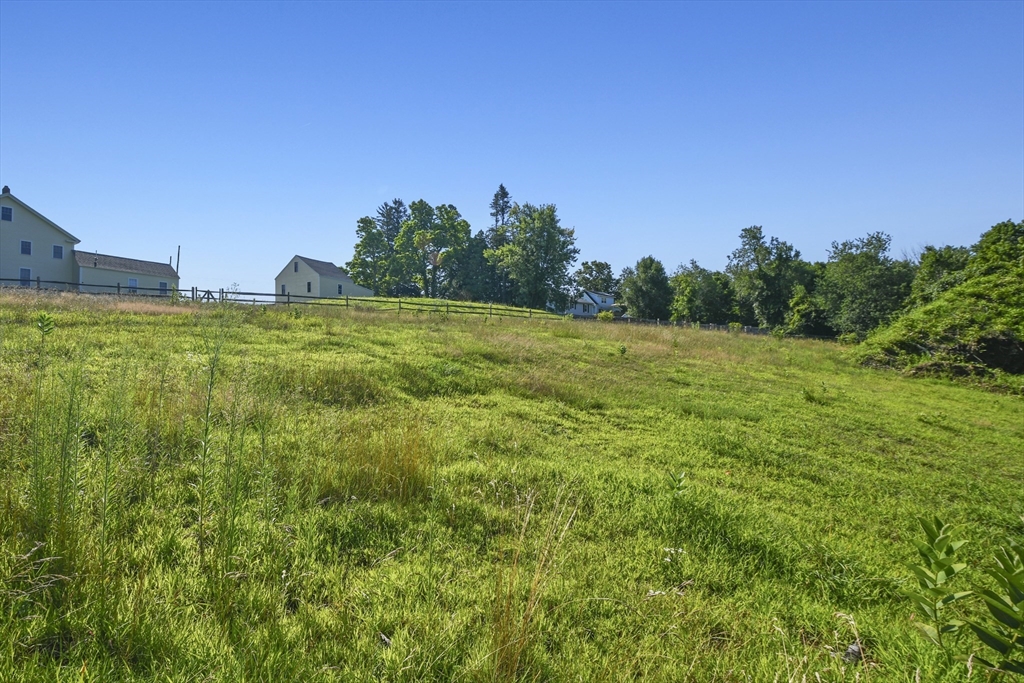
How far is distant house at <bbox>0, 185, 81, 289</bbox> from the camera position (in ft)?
113

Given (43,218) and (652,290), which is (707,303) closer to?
(652,290)

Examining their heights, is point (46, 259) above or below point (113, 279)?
above

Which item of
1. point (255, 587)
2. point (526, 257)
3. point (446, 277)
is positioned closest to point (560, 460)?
point (255, 587)

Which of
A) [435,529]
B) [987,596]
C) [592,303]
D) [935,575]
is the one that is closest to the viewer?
[987,596]

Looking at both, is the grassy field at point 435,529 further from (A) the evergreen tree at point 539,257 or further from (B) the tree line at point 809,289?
(A) the evergreen tree at point 539,257

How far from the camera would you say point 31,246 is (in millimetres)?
36375

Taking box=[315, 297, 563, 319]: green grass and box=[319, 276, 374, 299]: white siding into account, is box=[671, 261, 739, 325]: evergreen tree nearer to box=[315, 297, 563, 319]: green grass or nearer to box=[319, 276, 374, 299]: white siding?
box=[315, 297, 563, 319]: green grass

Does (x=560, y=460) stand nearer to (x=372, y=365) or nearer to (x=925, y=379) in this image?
(x=372, y=365)

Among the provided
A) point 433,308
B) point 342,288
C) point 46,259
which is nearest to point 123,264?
point 46,259

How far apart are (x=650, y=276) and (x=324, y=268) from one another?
4226 cm

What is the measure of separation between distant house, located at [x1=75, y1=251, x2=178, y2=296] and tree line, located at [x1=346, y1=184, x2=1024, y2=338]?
79.0 ft

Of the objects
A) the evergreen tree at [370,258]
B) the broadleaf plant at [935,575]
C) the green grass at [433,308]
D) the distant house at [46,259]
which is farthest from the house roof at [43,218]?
the broadleaf plant at [935,575]

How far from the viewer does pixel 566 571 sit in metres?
3.49

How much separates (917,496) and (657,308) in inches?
2209
